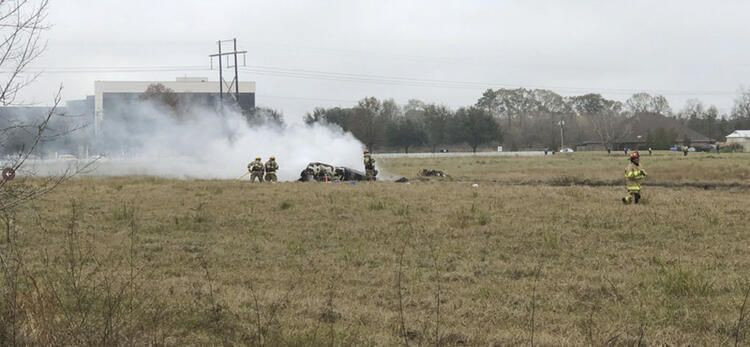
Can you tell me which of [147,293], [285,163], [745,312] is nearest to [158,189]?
[285,163]

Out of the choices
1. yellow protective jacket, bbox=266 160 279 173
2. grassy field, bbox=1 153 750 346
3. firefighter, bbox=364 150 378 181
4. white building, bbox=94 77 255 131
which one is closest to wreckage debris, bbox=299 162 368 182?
firefighter, bbox=364 150 378 181

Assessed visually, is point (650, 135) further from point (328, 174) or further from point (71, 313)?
point (71, 313)

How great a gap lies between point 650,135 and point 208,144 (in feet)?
258

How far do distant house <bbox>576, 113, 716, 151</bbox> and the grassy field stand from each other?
86352 millimetres

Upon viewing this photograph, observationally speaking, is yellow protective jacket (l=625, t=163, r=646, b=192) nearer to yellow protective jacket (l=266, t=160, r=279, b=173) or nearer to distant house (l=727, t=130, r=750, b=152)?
yellow protective jacket (l=266, t=160, r=279, b=173)

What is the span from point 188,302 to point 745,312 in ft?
18.9

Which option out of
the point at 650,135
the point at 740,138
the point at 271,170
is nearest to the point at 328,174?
the point at 271,170

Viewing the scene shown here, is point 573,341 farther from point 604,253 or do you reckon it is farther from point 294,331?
point 604,253

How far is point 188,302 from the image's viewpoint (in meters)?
7.05

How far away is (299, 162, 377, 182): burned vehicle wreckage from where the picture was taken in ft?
96.6

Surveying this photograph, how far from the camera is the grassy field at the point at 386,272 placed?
5.82 m

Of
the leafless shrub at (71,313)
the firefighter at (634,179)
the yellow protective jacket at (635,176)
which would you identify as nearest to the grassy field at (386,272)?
the leafless shrub at (71,313)

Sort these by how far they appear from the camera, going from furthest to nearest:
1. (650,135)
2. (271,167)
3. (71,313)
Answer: (650,135)
(271,167)
(71,313)

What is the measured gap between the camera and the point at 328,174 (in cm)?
2958
